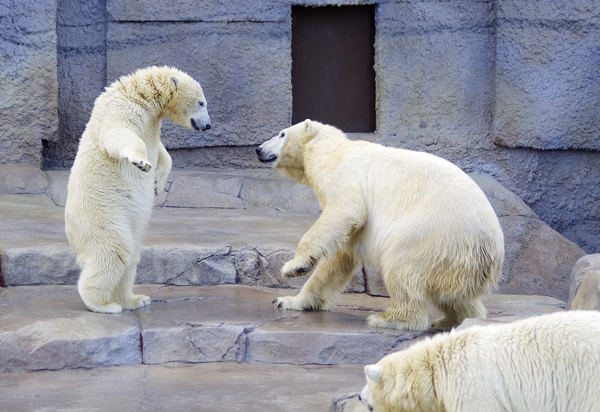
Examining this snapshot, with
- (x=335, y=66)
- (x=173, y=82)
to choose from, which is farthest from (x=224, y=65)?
(x=173, y=82)

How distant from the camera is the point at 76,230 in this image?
3840 millimetres

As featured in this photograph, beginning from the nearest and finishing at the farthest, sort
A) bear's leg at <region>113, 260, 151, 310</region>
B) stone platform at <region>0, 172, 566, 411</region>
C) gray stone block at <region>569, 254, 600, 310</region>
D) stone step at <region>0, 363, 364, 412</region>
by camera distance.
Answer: stone step at <region>0, 363, 364, 412</region> < stone platform at <region>0, 172, 566, 411</region> < gray stone block at <region>569, 254, 600, 310</region> < bear's leg at <region>113, 260, 151, 310</region>

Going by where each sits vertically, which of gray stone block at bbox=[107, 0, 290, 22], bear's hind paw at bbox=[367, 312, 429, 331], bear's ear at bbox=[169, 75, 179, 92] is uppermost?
gray stone block at bbox=[107, 0, 290, 22]

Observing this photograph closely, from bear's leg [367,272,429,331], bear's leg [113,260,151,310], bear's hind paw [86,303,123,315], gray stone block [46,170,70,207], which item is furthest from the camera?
gray stone block [46,170,70,207]

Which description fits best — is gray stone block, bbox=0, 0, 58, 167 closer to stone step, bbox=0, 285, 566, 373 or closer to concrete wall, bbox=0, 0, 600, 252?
concrete wall, bbox=0, 0, 600, 252

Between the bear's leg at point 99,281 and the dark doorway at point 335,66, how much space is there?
4.33 metres

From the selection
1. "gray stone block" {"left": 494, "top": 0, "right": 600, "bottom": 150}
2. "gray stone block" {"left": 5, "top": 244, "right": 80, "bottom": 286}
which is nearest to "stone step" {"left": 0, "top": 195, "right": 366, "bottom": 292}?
"gray stone block" {"left": 5, "top": 244, "right": 80, "bottom": 286}

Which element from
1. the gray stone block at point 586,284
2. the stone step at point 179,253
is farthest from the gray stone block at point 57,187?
the gray stone block at point 586,284

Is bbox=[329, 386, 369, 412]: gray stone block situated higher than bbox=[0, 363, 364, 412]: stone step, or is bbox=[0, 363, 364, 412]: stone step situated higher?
bbox=[329, 386, 369, 412]: gray stone block

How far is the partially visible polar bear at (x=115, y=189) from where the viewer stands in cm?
379

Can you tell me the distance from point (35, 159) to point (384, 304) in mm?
4004

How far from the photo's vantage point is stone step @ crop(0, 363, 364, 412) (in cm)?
296

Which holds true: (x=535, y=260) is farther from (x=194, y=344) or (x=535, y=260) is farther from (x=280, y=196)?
(x=194, y=344)

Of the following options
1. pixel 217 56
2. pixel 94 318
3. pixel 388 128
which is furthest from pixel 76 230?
pixel 388 128
